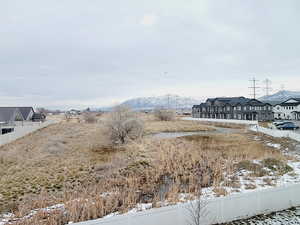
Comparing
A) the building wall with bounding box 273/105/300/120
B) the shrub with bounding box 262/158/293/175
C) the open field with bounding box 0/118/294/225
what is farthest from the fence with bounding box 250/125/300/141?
the building wall with bounding box 273/105/300/120

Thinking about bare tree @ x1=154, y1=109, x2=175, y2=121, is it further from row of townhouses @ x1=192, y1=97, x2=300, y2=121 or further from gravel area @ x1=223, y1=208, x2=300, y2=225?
gravel area @ x1=223, y1=208, x2=300, y2=225

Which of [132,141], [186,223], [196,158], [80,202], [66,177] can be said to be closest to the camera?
[186,223]

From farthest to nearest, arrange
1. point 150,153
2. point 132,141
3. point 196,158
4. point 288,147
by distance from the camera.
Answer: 1. point 132,141
2. point 288,147
3. point 150,153
4. point 196,158

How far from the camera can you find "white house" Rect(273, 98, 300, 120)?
42.8m

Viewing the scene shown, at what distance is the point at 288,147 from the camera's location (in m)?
16.2

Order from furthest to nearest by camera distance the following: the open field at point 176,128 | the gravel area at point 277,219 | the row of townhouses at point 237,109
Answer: the row of townhouses at point 237,109, the open field at point 176,128, the gravel area at point 277,219

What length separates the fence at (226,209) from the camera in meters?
4.89

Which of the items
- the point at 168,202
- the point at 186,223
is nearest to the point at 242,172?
the point at 168,202

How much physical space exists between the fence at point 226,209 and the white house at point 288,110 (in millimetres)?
43837

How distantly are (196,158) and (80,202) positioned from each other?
8.34 m

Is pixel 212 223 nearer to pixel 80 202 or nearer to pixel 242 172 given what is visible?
pixel 80 202

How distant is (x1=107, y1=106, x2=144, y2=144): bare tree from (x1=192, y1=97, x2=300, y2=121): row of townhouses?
105 ft

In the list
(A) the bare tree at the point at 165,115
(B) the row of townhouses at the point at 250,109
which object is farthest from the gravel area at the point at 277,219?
(B) the row of townhouses at the point at 250,109

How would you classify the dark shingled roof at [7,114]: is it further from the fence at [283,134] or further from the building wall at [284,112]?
the building wall at [284,112]
